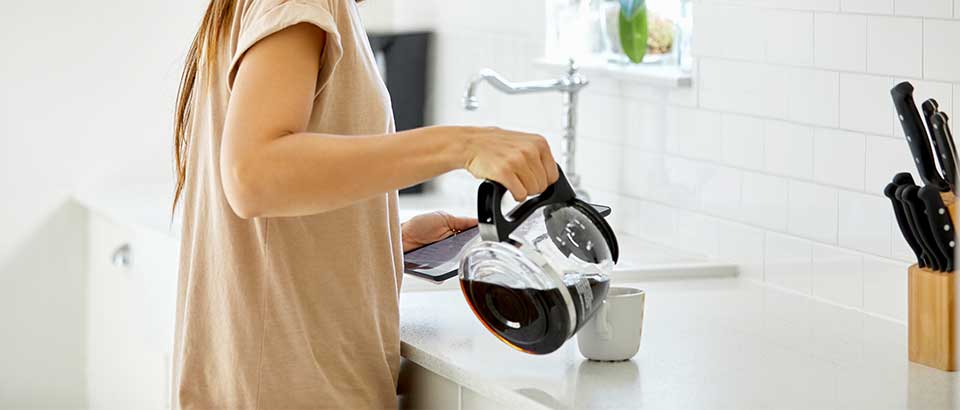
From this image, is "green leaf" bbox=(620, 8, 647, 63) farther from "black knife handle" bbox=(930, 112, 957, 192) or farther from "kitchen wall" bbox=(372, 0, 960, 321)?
"black knife handle" bbox=(930, 112, 957, 192)

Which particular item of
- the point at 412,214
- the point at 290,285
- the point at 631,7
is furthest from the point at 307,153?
the point at 412,214

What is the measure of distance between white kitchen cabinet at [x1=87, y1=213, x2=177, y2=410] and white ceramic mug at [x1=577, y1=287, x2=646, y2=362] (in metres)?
1.17

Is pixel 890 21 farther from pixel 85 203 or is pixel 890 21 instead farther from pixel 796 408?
pixel 85 203

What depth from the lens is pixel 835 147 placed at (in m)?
1.84

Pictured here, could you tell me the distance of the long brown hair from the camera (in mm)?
1334

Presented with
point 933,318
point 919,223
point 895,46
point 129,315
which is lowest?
point 129,315

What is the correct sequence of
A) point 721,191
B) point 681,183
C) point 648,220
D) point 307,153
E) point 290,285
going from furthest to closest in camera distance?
point 648,220 < point 681,183 < point 721,191 < point 290,285 < point 307,153

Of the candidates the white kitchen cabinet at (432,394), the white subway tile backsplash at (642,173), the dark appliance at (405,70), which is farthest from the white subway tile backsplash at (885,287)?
the dark appliance at (405,70)

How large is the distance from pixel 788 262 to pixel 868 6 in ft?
1.38

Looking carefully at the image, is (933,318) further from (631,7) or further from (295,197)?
(631,7)

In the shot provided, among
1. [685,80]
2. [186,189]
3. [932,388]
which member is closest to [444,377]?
[186,189]

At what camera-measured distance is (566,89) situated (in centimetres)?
238

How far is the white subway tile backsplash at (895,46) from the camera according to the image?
1679 mm

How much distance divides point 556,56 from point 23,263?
136cm
